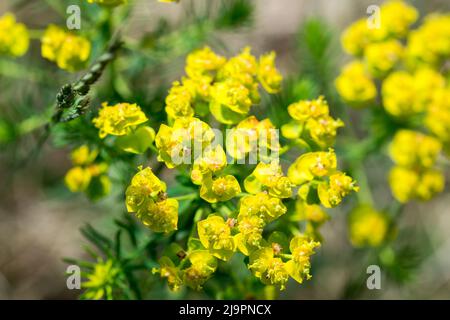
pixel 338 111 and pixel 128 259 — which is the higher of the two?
pixel 338 111

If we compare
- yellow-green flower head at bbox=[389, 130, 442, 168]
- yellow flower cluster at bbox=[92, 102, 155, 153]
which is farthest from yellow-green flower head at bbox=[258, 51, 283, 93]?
yellow-green flower head at bbox=[389, 130, 442, 168]

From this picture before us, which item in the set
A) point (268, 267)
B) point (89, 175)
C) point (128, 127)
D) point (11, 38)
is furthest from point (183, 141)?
point (11, 38)

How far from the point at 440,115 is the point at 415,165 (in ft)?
0.77

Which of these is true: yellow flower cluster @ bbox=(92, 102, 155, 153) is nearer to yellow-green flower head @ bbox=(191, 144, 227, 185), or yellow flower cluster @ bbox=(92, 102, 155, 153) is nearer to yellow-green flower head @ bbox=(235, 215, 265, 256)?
yellow-green flower head @ bbox=(191, 144, 227, 185)

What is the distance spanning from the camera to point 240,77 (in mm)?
1697

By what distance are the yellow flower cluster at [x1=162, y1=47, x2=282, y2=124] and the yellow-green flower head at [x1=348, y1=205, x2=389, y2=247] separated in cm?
84

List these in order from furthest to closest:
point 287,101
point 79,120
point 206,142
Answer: point 287,101, point 79,120, point 206,142

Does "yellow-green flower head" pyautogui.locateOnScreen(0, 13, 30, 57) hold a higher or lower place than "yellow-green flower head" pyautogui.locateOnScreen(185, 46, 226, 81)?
higher

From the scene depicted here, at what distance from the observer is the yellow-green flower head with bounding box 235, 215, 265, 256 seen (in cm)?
146

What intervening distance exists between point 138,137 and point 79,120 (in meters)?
0.24
